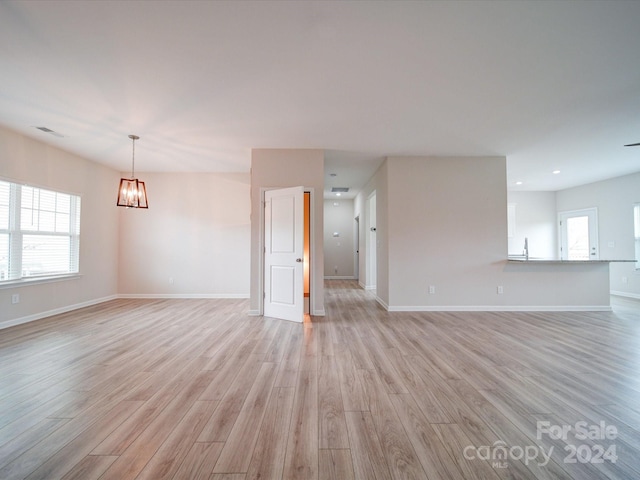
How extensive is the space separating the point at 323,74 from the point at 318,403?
284cm

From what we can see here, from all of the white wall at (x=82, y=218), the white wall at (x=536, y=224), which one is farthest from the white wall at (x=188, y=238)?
the white wall at (x=536, y=224)

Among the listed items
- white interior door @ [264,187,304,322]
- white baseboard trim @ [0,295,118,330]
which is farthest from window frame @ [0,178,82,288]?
white interior door @ [264,187,304,322]

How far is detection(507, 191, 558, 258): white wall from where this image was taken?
28.1ft

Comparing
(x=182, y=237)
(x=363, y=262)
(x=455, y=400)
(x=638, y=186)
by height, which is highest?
(x=638, y=186)

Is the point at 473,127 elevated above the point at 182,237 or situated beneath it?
elevated above

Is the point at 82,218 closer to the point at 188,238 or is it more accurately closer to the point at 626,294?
the point at 188,238

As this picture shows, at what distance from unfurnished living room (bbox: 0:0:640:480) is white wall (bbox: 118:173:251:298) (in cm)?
5

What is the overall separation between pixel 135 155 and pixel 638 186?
33.9ft

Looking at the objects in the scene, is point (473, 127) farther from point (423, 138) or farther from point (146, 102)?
point (146, 102)

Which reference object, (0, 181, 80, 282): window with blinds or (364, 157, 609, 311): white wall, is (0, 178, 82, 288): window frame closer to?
(0, 181, 80, 282): window with blinds

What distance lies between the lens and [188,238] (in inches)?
259

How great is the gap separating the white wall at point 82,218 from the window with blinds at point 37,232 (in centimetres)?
14

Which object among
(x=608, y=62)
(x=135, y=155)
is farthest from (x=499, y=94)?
(x=135, y=155)

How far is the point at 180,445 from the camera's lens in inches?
66.6
